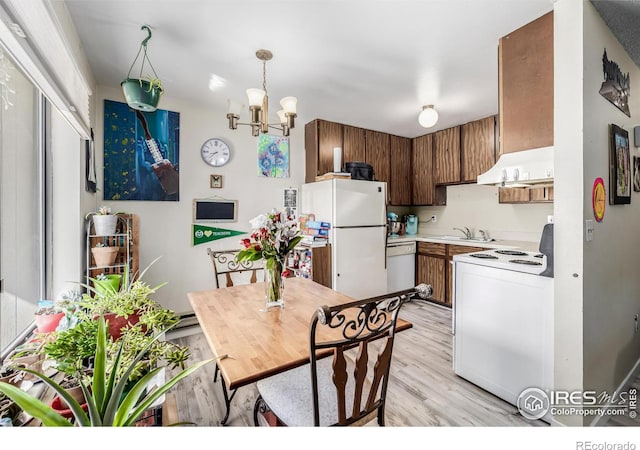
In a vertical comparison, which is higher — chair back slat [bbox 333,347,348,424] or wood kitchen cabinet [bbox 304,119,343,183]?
wood kitchen cabinet [bbox 304,119,343,183]

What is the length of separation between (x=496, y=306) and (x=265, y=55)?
7.90 feet

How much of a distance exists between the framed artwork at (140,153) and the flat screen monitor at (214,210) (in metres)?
0.25

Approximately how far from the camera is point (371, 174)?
11.5ft

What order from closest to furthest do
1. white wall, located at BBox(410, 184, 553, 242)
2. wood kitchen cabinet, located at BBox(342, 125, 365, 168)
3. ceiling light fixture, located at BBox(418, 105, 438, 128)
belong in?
1. ceiling light fixture, located at BBox(418, 105, 438, 128)
2. white wall, located at BBox(410, 184, 553, 242)
3. wood kitchen cabinet, located at BBox(342, 125, 365, 168)

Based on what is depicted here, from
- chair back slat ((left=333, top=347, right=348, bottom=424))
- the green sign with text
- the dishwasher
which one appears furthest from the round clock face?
chair back slat ((left=333, top=347, right=348, bottom=424))

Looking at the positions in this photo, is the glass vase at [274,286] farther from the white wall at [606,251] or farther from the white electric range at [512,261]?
the white wall at [606,251]

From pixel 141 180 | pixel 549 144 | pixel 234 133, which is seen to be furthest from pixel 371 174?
pixel 141 180

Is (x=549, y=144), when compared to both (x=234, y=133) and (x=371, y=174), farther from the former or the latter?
(x=234, y=133)

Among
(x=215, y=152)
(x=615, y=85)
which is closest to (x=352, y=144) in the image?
(x=215, y=152)

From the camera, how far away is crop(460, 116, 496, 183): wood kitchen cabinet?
331cm

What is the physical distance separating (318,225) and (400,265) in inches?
55.4

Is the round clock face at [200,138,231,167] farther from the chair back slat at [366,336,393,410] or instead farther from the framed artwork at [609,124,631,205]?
the framed artwork at [609,124,631,205]

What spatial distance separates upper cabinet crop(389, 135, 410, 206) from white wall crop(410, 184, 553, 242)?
1.66 feet

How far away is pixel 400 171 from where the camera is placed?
13.9 feet
